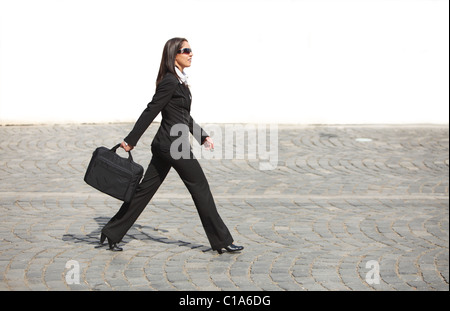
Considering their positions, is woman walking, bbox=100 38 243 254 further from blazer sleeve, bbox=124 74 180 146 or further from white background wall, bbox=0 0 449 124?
white background wall, bbox=0 0 449 124

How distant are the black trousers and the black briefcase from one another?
10.9 inches

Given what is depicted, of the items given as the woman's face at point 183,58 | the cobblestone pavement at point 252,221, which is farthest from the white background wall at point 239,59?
the woman's face at point 183,58

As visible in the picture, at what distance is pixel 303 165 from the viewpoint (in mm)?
11445

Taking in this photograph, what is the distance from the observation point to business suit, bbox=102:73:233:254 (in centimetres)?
714

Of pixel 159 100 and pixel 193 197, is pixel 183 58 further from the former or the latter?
pixel 193 197

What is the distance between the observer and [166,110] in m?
7.23

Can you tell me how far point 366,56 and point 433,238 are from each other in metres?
7.00

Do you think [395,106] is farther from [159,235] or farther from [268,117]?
[159,235]

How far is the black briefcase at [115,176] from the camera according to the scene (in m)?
7.09

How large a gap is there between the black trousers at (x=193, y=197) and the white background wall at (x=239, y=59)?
268 inches

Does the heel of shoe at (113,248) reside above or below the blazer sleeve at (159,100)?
below

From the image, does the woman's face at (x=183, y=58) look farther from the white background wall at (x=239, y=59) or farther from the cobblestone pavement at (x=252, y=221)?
the white background wall at (x=239, y=59)

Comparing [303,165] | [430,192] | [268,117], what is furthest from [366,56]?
[430,192]

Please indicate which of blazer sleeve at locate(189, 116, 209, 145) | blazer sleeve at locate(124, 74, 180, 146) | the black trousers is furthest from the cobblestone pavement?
blazer sleeve at locate(124, 74, 180, 146)
